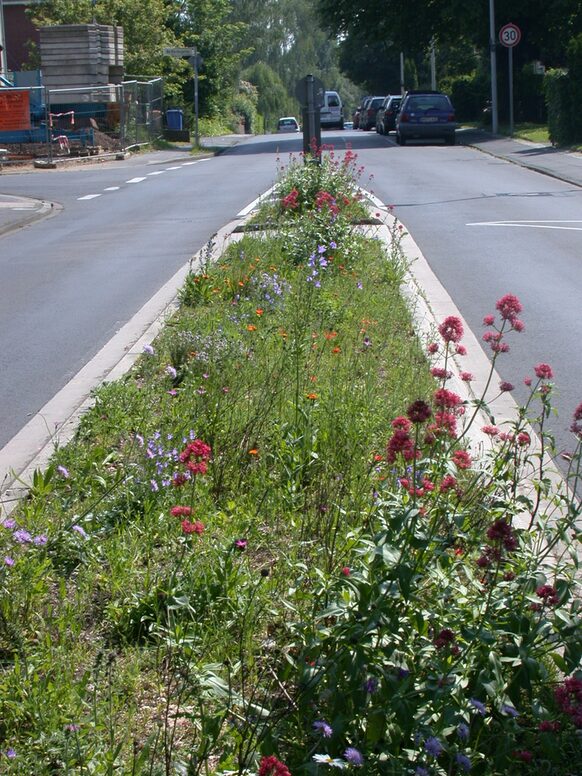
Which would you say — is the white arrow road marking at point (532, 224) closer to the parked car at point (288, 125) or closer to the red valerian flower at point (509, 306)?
the red valerian flower at point (509, 306)

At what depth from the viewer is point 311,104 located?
17312 mm

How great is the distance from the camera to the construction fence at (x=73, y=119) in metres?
35.3

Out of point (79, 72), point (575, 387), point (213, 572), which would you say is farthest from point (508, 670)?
point (79, 72)

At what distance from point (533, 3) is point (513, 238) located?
3459cm

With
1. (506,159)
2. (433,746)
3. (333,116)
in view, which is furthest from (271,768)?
(333,116)

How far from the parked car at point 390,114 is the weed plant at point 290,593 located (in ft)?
147

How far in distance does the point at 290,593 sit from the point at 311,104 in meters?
14.9

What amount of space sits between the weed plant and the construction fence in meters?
31.2

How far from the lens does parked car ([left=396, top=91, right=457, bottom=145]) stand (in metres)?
38.4

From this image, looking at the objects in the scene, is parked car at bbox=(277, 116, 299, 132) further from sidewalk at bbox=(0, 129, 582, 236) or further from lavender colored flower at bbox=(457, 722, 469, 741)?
lavender colored flower at bbox=(457, 722, 469, 741)

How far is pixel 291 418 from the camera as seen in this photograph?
5523mm

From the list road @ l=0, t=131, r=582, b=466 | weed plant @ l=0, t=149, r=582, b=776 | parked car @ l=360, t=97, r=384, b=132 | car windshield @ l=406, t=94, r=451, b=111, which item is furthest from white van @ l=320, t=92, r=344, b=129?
weed plant @ l=0, t=149, r=582, b=776

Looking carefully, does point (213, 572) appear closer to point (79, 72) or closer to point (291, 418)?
point (291, 418)

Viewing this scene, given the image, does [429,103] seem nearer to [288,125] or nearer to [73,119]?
[73,119]
